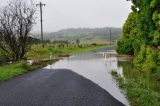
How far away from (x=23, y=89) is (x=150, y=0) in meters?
11.3

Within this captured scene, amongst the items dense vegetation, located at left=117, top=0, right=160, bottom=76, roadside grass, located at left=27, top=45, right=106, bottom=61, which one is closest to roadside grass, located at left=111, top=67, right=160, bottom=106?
dense vegetation, located at left=117, top=0, right=160, bottom=76

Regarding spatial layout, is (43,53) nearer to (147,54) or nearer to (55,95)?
(147,54)

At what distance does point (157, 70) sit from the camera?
24156mm

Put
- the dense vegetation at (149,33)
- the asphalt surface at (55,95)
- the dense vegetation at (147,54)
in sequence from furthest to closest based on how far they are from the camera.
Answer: the dense vegetation at (149,33)
the dense vegetation at (147,54)
the asphalt surface at (55,95)

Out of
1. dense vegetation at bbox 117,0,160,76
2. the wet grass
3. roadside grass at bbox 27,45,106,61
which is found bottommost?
roadside grass at bbox 27,45,106,61

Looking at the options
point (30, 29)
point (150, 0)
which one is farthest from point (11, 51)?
point (150, 0)

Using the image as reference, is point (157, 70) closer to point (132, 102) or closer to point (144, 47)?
point (144, 47)

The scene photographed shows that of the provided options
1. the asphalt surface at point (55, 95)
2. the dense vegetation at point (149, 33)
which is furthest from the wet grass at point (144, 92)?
the dense vegetation at point (149, 33)

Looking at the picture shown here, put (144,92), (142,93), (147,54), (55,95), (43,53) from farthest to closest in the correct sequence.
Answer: (43,53) → (147,54) → (144,92) → (142,93) → (55,95)

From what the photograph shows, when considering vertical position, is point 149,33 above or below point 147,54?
above

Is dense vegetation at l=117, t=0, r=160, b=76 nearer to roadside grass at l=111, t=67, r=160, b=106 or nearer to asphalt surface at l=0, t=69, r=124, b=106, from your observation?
roadside grass at l=111, t=67, r=160, b=106

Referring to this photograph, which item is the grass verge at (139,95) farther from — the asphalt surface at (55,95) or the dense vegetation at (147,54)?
the asphalt surface at (55,95)

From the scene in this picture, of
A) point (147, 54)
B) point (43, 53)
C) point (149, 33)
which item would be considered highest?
point (149, 33)

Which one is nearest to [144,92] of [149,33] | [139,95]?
[139,95]
